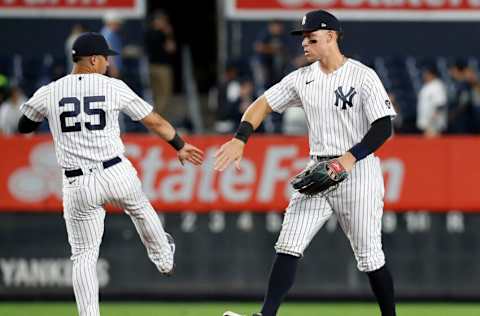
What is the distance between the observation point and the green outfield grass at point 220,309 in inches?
453

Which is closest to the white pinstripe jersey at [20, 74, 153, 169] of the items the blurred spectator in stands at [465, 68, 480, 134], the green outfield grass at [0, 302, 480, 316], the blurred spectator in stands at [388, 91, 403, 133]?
the green outfield grass at [0, 302, 480, 316]

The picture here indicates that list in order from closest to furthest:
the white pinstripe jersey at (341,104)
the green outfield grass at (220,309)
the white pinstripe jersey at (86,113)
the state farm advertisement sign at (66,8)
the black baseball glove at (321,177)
Result: the black baseball glove at (321,177), the white pinstripe jersey at (341,104), the white pinstripe jersey at (86,113), the green outfield grass at (220,309), the state farm advertisement sign at (66,8)

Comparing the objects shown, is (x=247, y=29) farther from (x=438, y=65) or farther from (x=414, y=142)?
(x=414, y=142)

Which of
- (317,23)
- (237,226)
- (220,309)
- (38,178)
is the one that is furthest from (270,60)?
(317,23)

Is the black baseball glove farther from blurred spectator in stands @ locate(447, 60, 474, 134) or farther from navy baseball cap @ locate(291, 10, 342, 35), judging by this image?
blurred spectator in stands @ locate(447, 60, 474, 134)

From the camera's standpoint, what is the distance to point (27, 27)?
18.8 metres

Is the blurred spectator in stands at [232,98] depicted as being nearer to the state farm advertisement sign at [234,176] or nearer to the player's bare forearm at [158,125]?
the state farm advertisement sign at [234,176]

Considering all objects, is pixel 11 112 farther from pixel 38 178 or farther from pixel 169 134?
pixel 169 134

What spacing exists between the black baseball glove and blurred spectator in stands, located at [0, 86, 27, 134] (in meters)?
7.05

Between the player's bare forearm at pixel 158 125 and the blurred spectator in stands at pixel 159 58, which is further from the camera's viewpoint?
the blurred spectator in stands at pixel 159 58

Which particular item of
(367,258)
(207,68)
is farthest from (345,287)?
(207,68)

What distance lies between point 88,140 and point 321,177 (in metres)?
1.65

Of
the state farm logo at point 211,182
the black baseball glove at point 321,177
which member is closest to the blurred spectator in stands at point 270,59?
the state farm logo at point 211,182

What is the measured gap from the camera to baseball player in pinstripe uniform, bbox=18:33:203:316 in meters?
8.76
